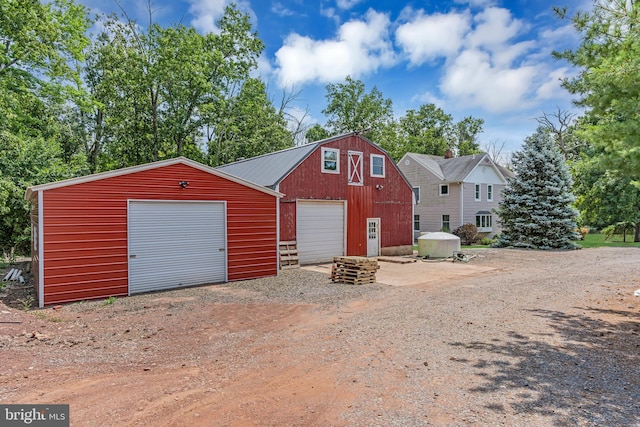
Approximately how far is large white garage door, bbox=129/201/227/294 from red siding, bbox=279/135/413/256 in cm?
376

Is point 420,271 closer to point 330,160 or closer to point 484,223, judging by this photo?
point 330,160

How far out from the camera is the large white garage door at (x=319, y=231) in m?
15.2

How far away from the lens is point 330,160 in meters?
16.1

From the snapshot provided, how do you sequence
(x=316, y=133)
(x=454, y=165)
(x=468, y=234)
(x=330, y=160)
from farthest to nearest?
(x=316, y=133) → (x=454, y=165) → (x=468, y=234) → (x=330, y=160)

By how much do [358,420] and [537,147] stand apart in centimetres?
2364

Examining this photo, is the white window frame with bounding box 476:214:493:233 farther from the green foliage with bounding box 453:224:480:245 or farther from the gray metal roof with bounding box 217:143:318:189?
the gray metal roof with bounding box 217:143:318:189

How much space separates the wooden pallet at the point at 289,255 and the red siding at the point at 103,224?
2.83 meters

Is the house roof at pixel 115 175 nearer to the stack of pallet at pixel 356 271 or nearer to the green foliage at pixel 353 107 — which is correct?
the stack of pallet at pixel 356 271

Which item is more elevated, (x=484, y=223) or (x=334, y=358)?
(x=484, y=223)

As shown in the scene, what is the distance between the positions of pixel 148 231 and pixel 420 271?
902 centimetres

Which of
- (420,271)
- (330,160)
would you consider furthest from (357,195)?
(420,271)

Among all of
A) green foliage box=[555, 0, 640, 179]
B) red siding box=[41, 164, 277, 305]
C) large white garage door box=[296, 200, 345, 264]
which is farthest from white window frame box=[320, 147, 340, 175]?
green foliage box=[555, 0, 640, 179]

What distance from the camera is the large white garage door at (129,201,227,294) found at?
385 inches

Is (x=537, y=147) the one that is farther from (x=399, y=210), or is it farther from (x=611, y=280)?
(x=611, y=280)
